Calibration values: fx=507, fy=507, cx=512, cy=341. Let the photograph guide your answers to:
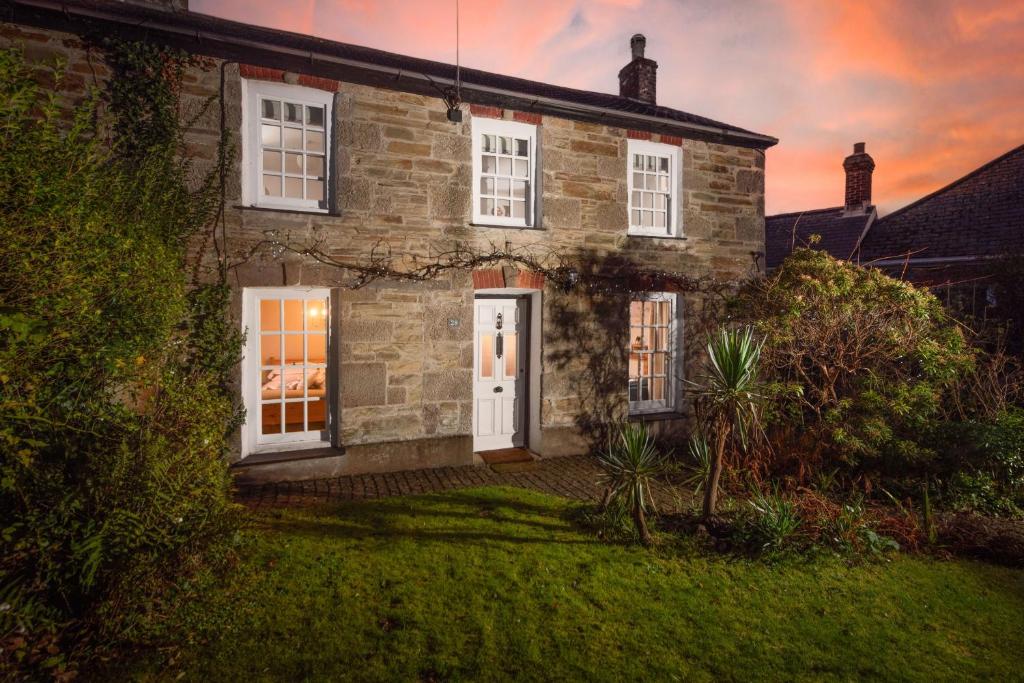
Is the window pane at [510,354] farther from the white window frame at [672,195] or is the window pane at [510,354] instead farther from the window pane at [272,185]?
the window pane at [272,185]

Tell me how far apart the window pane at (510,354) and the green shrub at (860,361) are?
3609 mm

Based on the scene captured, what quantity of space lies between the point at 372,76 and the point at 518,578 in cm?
649

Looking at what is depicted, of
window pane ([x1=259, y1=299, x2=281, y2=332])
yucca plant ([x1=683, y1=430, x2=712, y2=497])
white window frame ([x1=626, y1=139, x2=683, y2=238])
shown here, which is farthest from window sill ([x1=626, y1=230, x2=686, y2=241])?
window pane ([x1=259, y1=299, x2=281, y2=332])

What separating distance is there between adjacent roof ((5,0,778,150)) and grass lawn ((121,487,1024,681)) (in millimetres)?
5620

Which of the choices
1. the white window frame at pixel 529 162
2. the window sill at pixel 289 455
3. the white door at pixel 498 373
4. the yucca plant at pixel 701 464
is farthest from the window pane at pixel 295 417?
the yucca plant at pixel 701 464

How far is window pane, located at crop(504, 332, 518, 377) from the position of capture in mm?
8266

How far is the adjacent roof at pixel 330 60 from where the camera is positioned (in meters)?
5.76

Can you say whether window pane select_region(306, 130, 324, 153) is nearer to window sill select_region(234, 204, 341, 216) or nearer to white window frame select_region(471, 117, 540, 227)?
window sill select_region(234, 204, 341, 216)

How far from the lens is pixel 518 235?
7785 mm

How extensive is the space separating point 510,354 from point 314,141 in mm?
Answer: 4248

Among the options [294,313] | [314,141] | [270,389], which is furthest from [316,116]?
[270,389]

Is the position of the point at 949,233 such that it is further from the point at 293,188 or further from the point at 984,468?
the point at 293,188

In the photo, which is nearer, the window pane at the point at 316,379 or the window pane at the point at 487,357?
the window pane at the point at 487,357

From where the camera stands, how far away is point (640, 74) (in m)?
11.4
